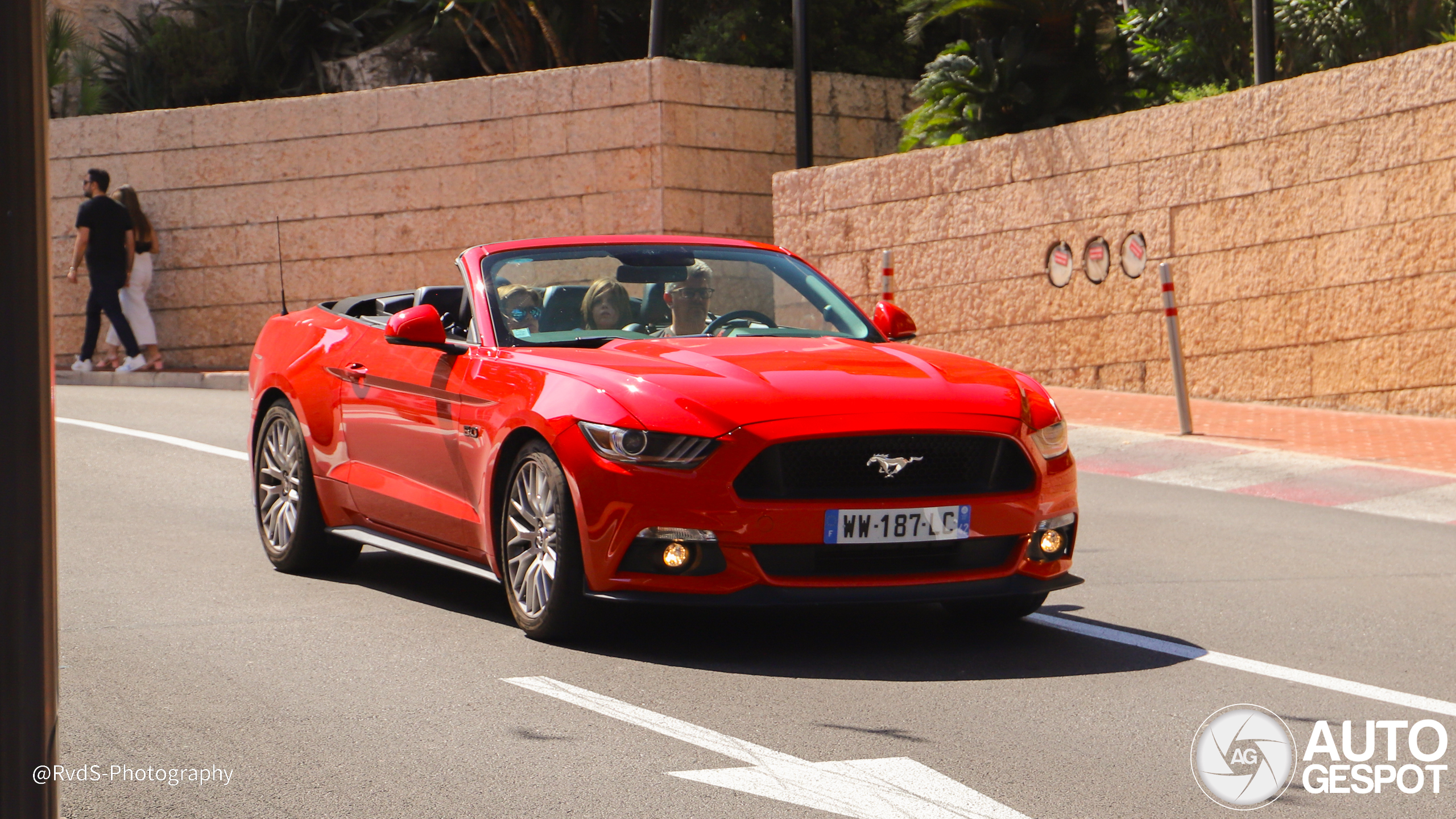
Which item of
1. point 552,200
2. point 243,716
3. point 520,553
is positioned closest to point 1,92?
point 243,716

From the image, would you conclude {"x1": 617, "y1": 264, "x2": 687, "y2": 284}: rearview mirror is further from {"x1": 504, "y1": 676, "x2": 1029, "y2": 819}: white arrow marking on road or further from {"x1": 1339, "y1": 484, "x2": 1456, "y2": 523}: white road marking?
{"x1": 1339, "y1": 484, "x2": 1456, "y2": 523}: white road marking

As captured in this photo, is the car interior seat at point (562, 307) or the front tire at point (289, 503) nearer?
the car interior seat at point (562, 307)

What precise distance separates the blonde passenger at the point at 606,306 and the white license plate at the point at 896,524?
5.16ft

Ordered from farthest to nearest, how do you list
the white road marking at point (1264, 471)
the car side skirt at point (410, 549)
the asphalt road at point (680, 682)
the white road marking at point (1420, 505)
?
the white road marking at point (1264, 471) < the white road marking at point (1420, 505) < the car side skirt at point (410, 549) < the asphalt road at point (680, 682)

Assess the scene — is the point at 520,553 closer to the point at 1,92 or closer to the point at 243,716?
the point at 243,716

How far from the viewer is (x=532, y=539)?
244 inches

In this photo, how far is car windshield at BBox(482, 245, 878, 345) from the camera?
22.7ft

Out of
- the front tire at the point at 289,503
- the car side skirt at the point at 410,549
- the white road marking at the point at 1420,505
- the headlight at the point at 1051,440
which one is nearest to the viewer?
the headlight at the point at 1051,440

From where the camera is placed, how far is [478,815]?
13.6ft

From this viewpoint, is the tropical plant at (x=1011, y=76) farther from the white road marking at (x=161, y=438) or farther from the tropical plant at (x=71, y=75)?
the tropical plant at (x=71, y=75)

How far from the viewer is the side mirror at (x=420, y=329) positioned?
267 inches

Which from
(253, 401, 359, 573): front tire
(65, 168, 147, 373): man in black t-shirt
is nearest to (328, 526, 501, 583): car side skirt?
(253, 401, 359, 573): front tire

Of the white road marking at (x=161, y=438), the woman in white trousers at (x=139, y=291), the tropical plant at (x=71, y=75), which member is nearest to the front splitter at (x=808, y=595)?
the white road marking at (x=161, y=438)

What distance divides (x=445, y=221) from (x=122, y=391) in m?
4.56
